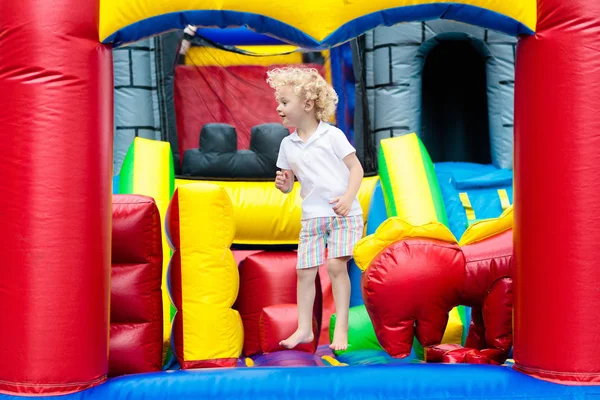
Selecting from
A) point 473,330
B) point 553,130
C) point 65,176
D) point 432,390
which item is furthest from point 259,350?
point 553,130

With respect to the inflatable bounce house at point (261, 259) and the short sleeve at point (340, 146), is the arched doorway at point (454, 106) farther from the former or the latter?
the short sleeve at point (340, 146)

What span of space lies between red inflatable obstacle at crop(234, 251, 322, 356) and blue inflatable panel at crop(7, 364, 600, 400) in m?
0.94

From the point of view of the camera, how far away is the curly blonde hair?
10.4 feet

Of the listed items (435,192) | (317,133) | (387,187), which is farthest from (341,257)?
(435,192)

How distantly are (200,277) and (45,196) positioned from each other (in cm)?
86

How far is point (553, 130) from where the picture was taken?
2.67 m

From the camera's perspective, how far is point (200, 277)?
132 inches

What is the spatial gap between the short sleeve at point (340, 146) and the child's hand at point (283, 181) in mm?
212

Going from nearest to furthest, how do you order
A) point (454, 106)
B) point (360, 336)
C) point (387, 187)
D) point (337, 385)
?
point (337, 385)
point (360, 336)
point (387, 187)
point (454, 106)

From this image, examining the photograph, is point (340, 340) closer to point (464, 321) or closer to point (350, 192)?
point (350, 192)

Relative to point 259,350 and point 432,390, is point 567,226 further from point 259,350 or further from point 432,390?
point 259,350

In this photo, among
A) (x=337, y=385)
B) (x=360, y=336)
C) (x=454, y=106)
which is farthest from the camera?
(x=454, y=106)

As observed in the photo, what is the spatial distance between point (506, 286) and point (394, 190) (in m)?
1.48

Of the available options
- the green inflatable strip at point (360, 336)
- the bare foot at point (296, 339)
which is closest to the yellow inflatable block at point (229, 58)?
the green inflatable strip at point (360, 336)
